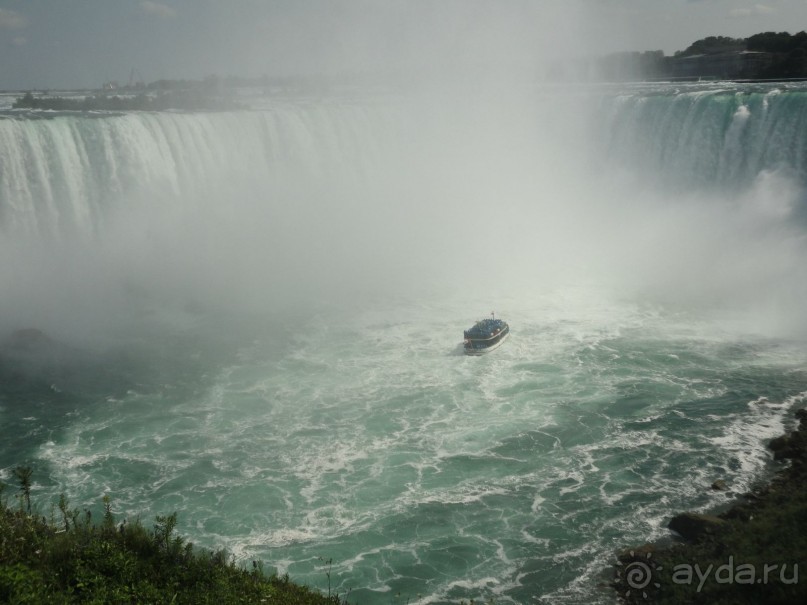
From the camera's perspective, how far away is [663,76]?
2537 inches

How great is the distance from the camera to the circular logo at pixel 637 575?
12.3m

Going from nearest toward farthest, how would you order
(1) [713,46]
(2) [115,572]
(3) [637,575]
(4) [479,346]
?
(2) [115,572]
(3) [637,575]
(4) [479,346]
(1) [713,46]

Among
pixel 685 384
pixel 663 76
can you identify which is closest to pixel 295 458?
pixel 685 384

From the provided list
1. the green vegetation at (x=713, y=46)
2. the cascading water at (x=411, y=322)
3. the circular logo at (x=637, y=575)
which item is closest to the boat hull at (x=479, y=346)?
the cascading water at (x=411, y=322)

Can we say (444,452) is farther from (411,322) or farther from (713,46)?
(713,46)

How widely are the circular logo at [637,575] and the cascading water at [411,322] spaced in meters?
0.46

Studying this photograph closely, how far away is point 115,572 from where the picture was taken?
33.1 feet

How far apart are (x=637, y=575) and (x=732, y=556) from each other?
1671mm

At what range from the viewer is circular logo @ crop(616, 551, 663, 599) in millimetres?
12336

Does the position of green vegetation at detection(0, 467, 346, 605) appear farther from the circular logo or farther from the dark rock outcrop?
the dark rock outcrop

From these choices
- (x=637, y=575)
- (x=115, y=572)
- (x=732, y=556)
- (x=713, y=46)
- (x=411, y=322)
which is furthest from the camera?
(x=713, y=46)

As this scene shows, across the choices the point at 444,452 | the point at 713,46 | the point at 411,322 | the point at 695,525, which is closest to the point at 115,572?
the point at 444,452

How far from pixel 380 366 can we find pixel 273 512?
8419 millimetres

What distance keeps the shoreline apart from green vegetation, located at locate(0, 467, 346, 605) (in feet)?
18.7
